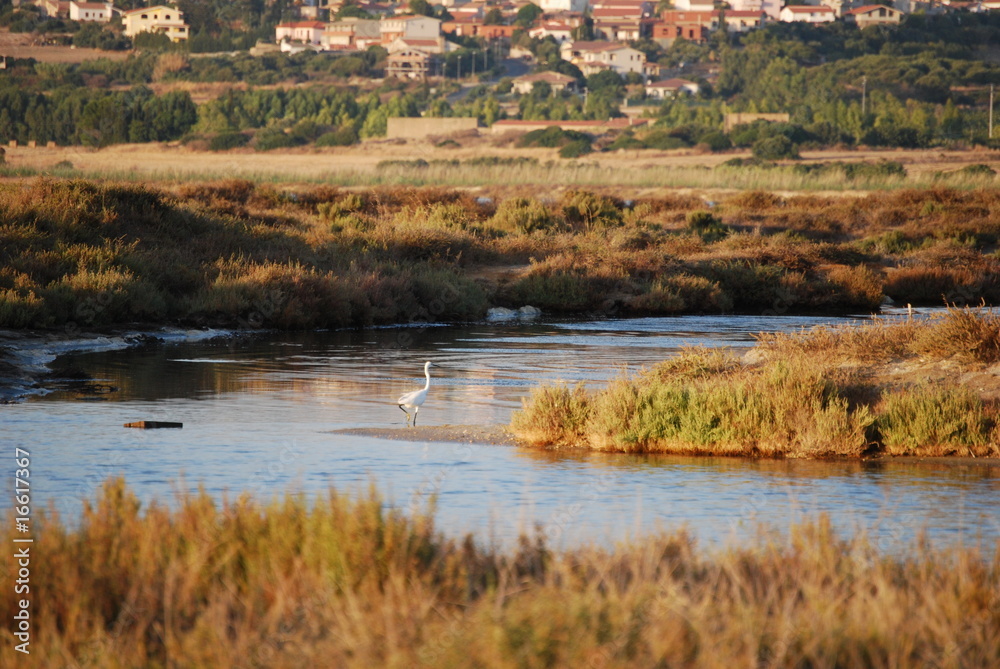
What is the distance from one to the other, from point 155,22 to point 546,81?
213 feet

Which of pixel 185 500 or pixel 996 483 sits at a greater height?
pixel 185 500

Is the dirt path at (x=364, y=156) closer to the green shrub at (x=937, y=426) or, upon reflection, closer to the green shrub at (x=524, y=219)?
the green shrub at (x=524, y=219)

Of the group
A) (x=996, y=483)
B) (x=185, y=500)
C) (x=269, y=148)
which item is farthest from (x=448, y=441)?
(x=269, y=148)

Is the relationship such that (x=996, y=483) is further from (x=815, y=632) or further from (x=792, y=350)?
(x=815, y=632)

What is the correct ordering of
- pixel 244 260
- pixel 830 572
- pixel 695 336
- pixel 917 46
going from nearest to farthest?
1. pixel 830 572
2. pixel 695 336
3. pixel 244 260
4. pixel 917 46

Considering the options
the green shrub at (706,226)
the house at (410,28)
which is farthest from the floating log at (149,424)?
the house at (410,28)

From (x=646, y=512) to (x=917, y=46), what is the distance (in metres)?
168

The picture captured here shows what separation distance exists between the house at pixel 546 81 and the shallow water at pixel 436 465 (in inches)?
5417

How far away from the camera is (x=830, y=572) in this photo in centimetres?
639

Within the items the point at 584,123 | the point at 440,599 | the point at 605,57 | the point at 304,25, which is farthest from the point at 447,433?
Answer: the point at 304,25

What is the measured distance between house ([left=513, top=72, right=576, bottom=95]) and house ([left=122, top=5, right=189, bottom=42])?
53.8m

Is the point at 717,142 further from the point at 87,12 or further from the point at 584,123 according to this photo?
the point at 87,12

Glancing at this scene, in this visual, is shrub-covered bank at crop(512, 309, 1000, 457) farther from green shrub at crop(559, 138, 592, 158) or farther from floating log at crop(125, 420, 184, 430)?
green shrub at crop(559, 138, 592, 158)

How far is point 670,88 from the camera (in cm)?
15475
